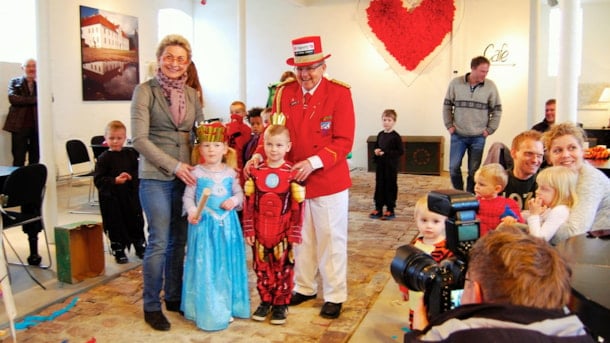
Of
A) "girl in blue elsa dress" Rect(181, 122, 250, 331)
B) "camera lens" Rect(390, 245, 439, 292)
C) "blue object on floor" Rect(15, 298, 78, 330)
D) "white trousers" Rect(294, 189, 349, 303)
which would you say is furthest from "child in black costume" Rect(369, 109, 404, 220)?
"camera lens" Rect(390, 245, 439, 292)

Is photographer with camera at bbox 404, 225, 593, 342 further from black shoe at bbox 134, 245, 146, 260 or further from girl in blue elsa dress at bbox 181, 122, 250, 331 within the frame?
black shoe at bbox 134, 245, 146, 260

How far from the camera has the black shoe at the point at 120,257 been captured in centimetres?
454

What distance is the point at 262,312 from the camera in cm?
330

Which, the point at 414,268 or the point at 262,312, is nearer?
the point at 414,268

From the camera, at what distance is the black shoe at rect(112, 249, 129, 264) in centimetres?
454

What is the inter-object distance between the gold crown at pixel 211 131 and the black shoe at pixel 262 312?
40.1 inches

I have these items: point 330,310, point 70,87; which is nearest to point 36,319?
point 330,310

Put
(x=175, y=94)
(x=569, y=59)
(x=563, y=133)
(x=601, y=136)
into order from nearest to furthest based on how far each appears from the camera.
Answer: (x=563, y=133) → (x=175, y=94) → (x=569, y=59) → (x=601, y=136)

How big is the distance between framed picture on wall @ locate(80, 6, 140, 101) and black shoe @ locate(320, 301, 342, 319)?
7.35m

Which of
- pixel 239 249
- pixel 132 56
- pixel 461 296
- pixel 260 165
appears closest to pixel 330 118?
pixel 260 165

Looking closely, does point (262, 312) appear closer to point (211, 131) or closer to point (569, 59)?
point (211, 131)

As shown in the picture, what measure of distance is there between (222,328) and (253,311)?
0.36 m

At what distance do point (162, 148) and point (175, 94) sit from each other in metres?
0.32

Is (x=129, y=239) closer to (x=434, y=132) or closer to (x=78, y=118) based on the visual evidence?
(x=78, y=118)
